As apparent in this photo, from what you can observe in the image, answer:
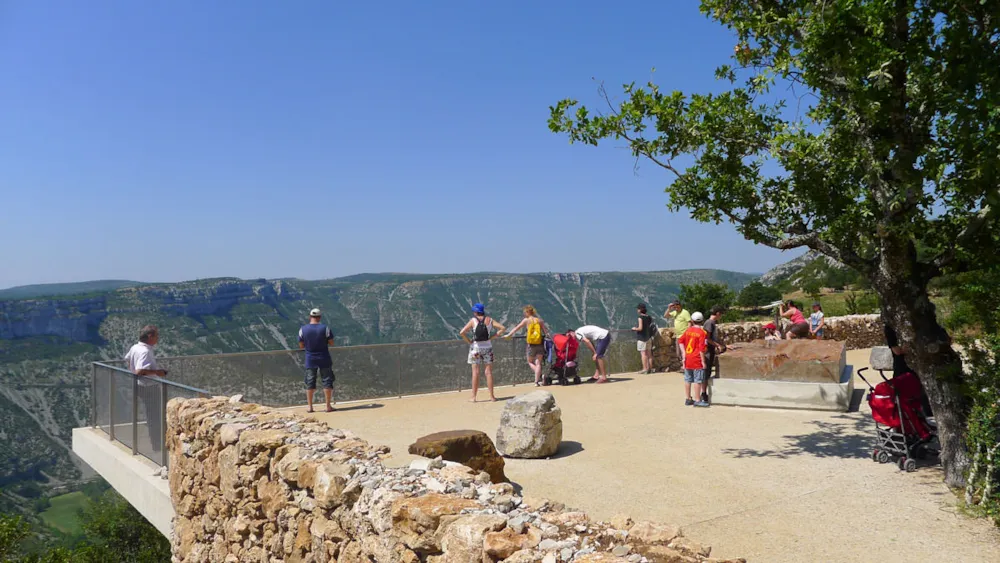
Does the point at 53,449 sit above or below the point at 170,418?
below

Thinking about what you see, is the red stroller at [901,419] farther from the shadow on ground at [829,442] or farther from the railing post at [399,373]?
the railing post at [399,373]

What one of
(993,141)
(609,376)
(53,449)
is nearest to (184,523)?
(993,141)

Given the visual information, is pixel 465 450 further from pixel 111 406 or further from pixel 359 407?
pixel 359 407

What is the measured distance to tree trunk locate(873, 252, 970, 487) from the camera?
6836 millimetres

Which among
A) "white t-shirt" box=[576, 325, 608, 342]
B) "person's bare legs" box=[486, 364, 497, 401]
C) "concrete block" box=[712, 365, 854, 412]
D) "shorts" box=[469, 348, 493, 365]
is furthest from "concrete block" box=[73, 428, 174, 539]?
"white t-shirt" box=[576, 325, 608, 342]

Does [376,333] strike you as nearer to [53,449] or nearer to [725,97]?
[53,449]

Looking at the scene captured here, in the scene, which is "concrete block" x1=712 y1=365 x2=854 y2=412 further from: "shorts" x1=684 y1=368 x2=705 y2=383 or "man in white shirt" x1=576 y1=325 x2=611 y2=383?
"man in white shirt" x1=576 y1=325 x2=611 y2=383

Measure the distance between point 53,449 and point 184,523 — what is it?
8172 centimetres

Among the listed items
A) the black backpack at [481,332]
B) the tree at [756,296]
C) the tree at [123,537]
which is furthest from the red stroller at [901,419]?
the tree at [756,296]

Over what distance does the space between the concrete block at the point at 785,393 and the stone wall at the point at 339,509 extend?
845 cm

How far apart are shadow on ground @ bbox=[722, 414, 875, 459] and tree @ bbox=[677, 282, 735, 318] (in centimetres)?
2293

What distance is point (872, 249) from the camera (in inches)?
300

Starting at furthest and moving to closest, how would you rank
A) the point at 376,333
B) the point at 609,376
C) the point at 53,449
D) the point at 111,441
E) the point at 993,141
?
1. the point at 376,333
2. the point at 53,449
3. the point at 609,376
4. the point at 111,441
5. the point at 993,141

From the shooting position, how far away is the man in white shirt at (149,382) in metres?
8.33
